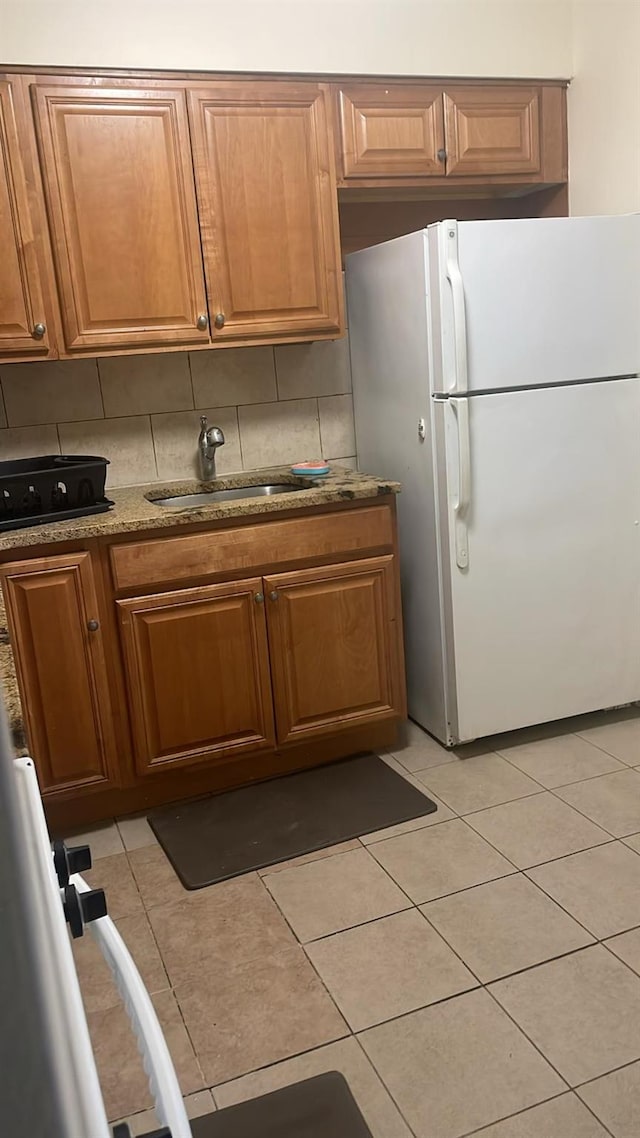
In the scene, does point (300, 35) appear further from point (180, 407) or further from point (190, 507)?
point (190, 507)

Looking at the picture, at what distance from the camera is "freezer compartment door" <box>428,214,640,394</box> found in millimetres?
2506

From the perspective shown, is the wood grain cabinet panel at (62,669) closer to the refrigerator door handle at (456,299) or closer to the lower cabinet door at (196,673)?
the lower cabinet door at (196,673)

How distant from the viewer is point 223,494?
119 inches

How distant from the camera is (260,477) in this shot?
3029mm

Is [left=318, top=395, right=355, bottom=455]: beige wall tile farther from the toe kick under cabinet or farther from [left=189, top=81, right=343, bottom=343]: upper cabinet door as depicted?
the toe kick under cabinet

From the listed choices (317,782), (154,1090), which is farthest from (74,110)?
(154,1090)

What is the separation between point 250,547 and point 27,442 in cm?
83

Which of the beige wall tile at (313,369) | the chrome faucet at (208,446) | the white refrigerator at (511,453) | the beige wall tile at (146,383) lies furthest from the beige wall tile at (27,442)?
the white refrigerator at (511,453)

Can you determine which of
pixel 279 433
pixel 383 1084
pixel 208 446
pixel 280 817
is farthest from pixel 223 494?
pixel 383 1084

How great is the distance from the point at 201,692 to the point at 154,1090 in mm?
2024

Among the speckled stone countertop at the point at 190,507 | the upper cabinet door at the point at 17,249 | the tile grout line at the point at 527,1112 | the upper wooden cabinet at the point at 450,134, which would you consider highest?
the upper wooden cabinet at the point at 450,134

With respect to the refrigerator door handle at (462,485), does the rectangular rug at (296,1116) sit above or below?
below

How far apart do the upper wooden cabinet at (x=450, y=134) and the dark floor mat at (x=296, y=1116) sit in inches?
96.0

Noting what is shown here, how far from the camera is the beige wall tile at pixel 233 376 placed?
2988mm
